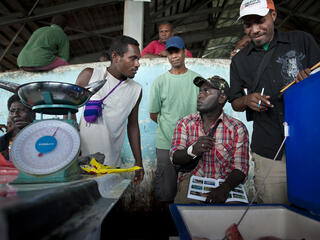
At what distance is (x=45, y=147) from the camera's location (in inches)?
34.7

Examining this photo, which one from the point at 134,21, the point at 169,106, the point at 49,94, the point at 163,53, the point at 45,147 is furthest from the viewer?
the point at 134,21

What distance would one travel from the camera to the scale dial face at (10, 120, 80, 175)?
2.82ft

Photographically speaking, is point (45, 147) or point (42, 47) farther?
point (42, 47)

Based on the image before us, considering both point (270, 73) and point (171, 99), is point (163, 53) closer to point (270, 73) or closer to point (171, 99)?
point (171, 99)

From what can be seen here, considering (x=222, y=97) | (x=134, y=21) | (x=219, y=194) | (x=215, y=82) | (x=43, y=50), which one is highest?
(x=134, y=21)

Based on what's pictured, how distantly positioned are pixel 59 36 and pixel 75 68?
476 millimetres

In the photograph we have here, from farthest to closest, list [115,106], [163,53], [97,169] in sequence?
[163,53], [115,106], [97,169]

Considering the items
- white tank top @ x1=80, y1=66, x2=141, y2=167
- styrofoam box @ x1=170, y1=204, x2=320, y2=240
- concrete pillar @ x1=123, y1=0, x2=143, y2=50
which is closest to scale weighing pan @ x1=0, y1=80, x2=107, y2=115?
styrofoam box @ x1=170, y1=204, x2=320, y2=240

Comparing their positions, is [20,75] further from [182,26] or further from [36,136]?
[182,26]

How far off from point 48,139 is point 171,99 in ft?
5.92

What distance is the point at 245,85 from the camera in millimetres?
1622

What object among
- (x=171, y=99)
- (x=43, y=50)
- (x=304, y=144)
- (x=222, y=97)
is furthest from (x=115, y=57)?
(x=304, y=144)

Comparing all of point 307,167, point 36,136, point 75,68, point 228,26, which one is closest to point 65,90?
point 36,136

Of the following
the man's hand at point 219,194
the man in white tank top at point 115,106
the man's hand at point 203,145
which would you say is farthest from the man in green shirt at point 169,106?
the man's hand at point 219,194
